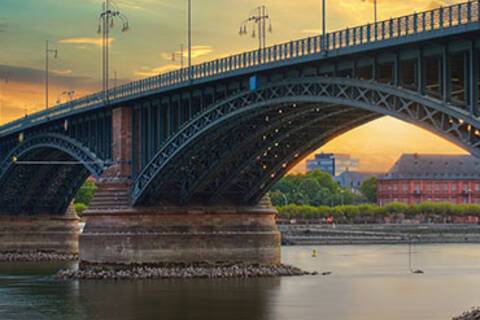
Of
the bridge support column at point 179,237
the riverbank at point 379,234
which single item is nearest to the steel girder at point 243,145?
the bridge support column at point 179,237

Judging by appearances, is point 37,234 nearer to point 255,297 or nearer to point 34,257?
point 34,257

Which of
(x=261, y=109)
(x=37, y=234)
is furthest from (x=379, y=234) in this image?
(x=261, y=109)

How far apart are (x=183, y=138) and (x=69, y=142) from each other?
2354cm

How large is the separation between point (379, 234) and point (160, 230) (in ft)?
291

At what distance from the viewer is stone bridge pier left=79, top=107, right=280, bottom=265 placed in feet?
280

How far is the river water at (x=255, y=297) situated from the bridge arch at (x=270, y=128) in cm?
803

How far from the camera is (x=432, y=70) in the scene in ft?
183

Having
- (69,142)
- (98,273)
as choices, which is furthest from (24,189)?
(98,273)

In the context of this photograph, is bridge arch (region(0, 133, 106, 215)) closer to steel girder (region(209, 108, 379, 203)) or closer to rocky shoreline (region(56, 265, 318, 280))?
rocky shoreline (region(56, 265, 318, 280))

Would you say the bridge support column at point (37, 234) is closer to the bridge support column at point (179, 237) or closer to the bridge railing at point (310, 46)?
the bridge railing at point (310, 46)

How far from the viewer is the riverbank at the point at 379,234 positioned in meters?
162

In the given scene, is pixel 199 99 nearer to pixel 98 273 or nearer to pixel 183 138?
pixel 183 138

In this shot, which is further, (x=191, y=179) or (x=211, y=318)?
(x=191, y=179)

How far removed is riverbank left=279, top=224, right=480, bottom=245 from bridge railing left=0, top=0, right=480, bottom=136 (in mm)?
67491
